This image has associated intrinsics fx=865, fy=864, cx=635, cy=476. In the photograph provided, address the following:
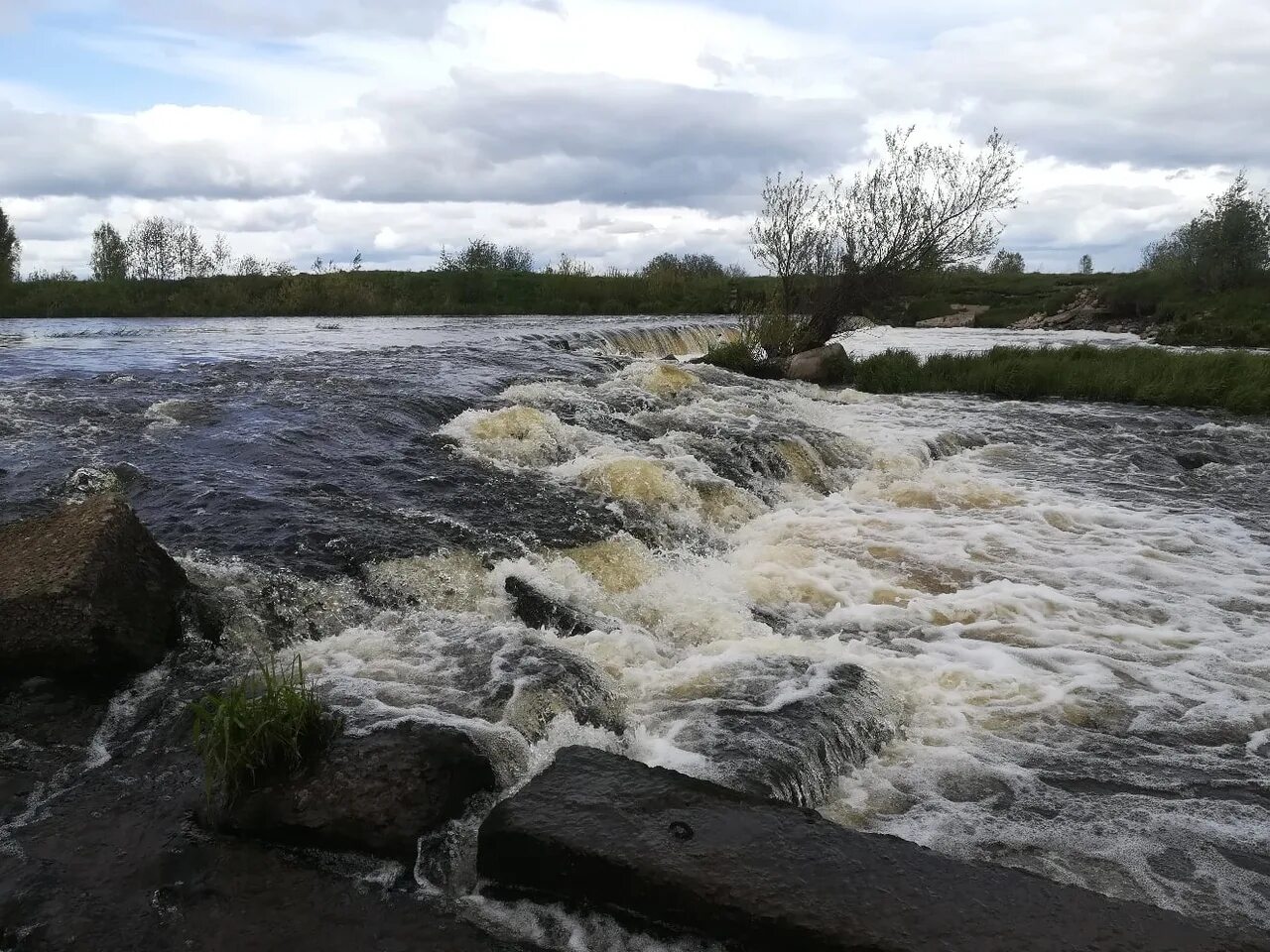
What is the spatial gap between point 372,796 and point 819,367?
58.9ft

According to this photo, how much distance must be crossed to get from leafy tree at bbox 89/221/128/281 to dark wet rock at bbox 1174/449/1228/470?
57.5m

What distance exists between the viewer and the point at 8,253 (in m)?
41.5

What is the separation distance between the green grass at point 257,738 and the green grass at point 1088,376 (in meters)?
17.4

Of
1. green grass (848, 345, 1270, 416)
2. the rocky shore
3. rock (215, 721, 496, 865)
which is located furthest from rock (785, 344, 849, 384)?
rock (215, 721, 496, 865)

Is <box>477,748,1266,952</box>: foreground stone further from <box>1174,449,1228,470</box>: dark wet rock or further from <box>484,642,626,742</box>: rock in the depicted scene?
<box>1174,449,1228,470</box>: dark wet rock

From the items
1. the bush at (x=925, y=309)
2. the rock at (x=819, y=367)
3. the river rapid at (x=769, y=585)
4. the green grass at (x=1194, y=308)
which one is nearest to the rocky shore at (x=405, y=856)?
the river rapid at (x=769, y=585)

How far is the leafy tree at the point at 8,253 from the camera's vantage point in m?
39.5

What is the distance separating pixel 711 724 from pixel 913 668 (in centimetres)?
177

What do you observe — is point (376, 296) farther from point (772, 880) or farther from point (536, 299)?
point (772, 880)

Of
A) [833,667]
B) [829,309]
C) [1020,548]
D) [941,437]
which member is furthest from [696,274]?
[833,667]

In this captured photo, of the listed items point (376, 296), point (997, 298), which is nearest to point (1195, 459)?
point (376, 296)

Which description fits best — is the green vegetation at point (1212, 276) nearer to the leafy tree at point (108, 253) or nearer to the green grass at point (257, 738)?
the green grass at point (257, 738)

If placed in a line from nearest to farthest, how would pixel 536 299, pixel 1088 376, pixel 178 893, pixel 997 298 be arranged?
pixel 178 893, pixel 1088 376, pixel 536 299, pixel 997 298

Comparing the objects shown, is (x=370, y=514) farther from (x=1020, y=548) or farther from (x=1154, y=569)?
(x=1154, y=569)
